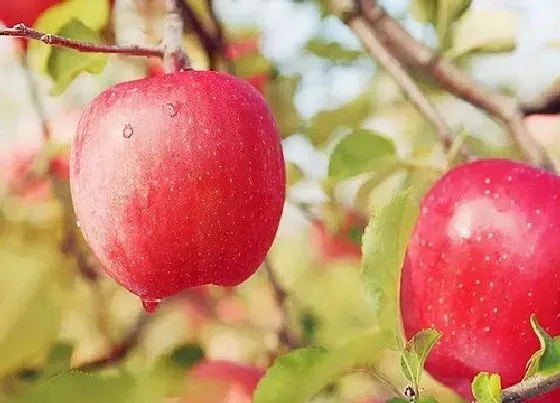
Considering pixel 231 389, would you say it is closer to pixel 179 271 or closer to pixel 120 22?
pixel 179 271

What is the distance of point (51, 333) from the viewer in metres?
0.92

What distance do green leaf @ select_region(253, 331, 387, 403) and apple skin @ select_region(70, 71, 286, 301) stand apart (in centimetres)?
7

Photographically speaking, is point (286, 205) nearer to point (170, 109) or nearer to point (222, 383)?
point (222, 383)

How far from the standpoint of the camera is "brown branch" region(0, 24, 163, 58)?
57 centimetres

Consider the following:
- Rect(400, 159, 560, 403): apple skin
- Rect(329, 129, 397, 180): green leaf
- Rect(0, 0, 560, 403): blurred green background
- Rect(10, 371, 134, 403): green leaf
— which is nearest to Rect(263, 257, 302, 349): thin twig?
Rect(0, 0, 560, 403): blurred green background

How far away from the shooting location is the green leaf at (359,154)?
927 millimetres

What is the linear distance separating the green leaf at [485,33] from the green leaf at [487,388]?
0.53 meters

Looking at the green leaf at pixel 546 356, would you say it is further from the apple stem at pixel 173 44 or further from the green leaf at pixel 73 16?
the green leaf at pixel 73 16

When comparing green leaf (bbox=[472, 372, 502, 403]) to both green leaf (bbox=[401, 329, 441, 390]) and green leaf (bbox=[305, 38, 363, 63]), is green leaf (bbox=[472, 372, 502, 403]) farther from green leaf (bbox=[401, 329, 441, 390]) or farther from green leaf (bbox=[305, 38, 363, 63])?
green leaf (bbox=[305, 38, 363, 63])

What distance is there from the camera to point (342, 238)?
1.56 metres

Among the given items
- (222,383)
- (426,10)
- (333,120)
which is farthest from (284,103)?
(222,383)

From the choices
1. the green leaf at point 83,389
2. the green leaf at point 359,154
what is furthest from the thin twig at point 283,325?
the green leaf at point 83,389

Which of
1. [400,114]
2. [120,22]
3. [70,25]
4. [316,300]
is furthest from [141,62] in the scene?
[316,300]

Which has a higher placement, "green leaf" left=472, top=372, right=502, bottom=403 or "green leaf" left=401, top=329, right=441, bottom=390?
"green leaf" left=472, top=372, right=502, bottom=403
